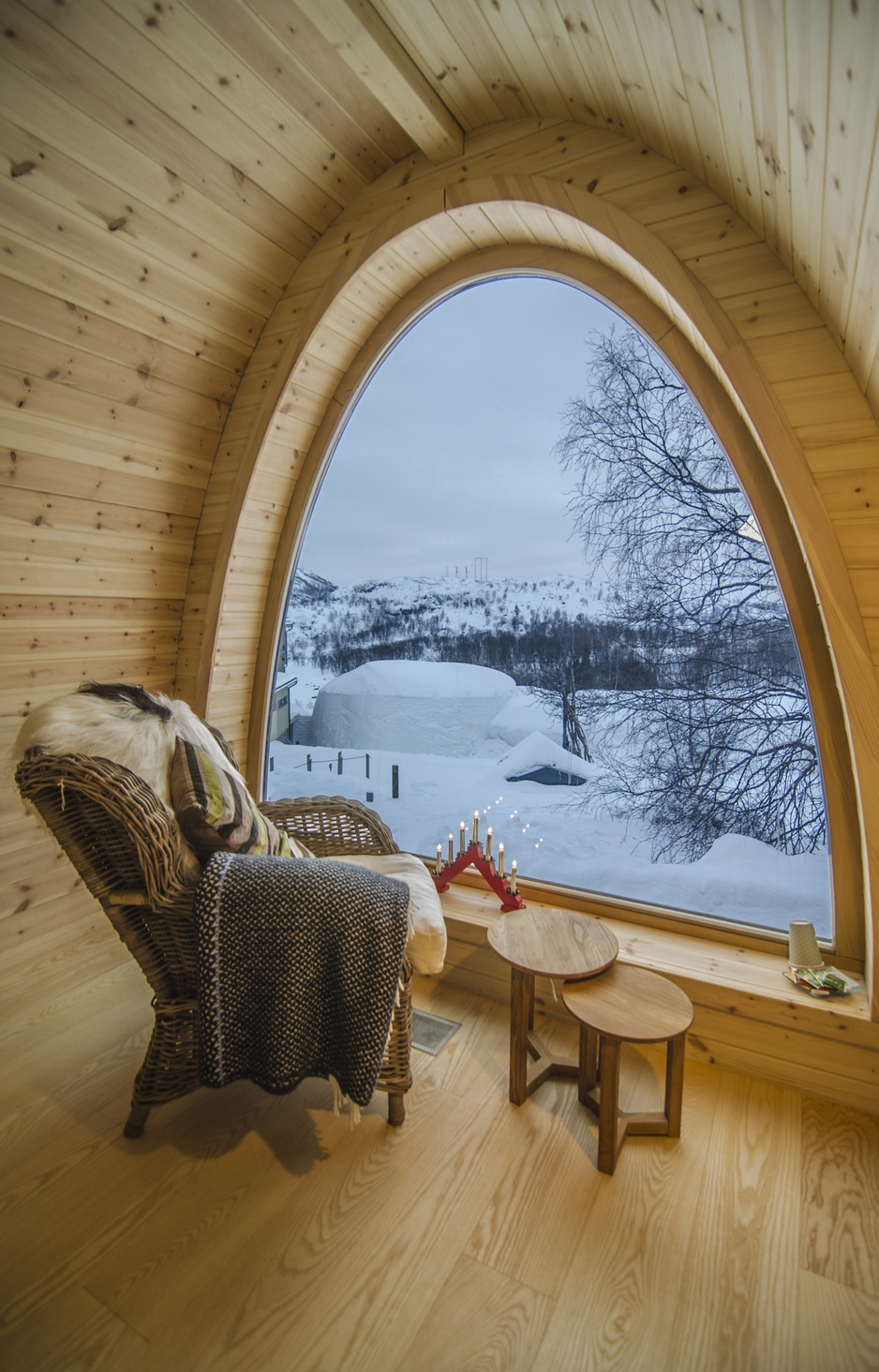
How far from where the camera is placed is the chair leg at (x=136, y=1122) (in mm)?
1533

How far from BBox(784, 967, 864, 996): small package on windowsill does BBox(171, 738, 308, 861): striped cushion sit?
1.43 m

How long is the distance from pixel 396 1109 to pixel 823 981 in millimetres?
1148

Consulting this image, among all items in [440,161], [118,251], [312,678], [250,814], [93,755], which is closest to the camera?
[93,755]

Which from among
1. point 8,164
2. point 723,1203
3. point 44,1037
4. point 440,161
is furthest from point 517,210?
point 44,1037

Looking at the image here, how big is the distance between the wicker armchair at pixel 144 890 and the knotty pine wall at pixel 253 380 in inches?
36.4

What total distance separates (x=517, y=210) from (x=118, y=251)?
1.18 m

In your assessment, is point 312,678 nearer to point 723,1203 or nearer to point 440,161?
point 440,161

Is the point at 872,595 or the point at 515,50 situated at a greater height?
the point at 515,50

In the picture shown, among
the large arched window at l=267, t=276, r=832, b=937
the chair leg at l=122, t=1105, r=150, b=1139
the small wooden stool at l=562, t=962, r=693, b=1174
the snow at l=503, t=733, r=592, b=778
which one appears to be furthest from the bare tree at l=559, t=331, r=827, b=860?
the chair leg at l=122, t=1105, r=150, b=1139

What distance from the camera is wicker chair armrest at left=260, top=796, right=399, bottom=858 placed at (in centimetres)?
211

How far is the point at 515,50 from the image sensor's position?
1641 millimetres

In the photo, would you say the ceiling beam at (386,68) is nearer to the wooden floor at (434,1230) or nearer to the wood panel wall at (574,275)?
the wood panel wall at (574,275)

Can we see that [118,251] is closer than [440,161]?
Yes

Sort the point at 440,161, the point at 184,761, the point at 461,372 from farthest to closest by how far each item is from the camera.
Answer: the point at 461,372
the point at 440,161
the point at 184,761
